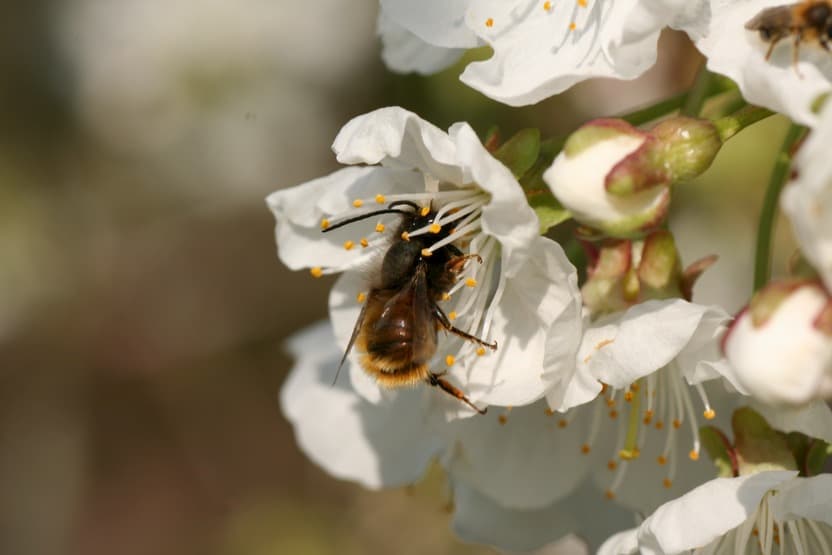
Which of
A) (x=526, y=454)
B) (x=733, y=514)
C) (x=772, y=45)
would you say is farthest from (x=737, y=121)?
(x=526, y=454)

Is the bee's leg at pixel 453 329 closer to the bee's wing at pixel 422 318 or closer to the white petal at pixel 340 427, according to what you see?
the bee's wing at pixel 422 318

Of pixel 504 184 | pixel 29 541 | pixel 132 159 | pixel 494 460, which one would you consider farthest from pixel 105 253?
pixel 504 184

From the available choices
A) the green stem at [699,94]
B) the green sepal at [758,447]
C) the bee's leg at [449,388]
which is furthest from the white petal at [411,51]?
the green sepal at [758,447]

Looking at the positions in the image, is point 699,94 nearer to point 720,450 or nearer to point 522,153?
point 522,153

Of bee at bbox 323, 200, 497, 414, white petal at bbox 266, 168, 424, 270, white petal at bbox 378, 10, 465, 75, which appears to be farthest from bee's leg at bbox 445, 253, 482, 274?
white petal at bbox 378, 10, 465, 75

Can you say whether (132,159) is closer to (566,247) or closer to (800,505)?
(566,247)
